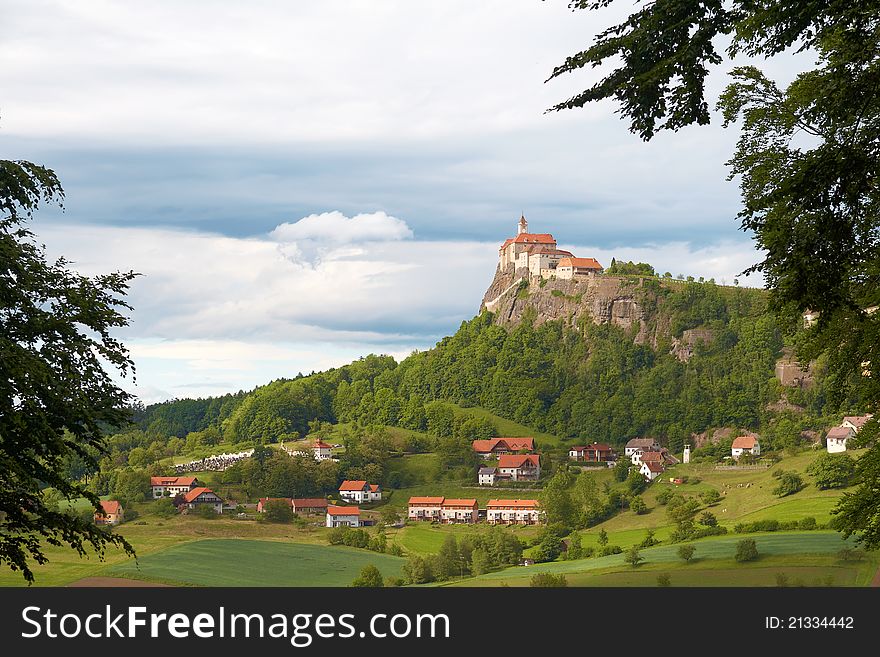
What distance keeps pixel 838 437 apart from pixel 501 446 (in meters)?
60.6

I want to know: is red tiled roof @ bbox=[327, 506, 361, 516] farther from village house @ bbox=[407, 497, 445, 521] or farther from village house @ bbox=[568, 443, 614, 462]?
village house @ bbox=[568, 443, 614, 462]

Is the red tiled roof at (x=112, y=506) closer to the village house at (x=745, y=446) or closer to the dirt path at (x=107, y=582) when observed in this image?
the dirt path at (x=107, y=582)

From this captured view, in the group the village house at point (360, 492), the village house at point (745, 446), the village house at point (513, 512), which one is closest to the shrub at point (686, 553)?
the village house at point (513, 512)

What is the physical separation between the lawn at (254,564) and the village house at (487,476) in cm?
4403

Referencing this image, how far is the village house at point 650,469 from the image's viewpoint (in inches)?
6329

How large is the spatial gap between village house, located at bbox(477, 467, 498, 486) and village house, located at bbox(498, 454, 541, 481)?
1574 mm

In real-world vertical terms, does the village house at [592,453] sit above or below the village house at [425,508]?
above

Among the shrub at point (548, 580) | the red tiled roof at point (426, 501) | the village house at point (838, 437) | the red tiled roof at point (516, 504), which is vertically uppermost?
the village house at point (838, 437)

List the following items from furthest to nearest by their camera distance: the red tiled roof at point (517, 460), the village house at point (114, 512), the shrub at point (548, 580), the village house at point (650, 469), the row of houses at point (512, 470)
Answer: the red tiled roof at point (517, 460), the row of houses at point (512, 470), the village house at point (650, 469), the village house at point (114, 512), the shrub at point (548, 580)

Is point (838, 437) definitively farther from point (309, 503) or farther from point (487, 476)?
point (309, 503)

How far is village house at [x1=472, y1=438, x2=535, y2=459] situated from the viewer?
186 metres

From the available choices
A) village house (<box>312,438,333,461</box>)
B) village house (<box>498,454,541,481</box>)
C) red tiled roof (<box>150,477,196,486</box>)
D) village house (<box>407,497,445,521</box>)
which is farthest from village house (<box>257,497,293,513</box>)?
village house (<box>498,454,541,481</box>)

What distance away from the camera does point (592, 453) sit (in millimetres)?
188625
